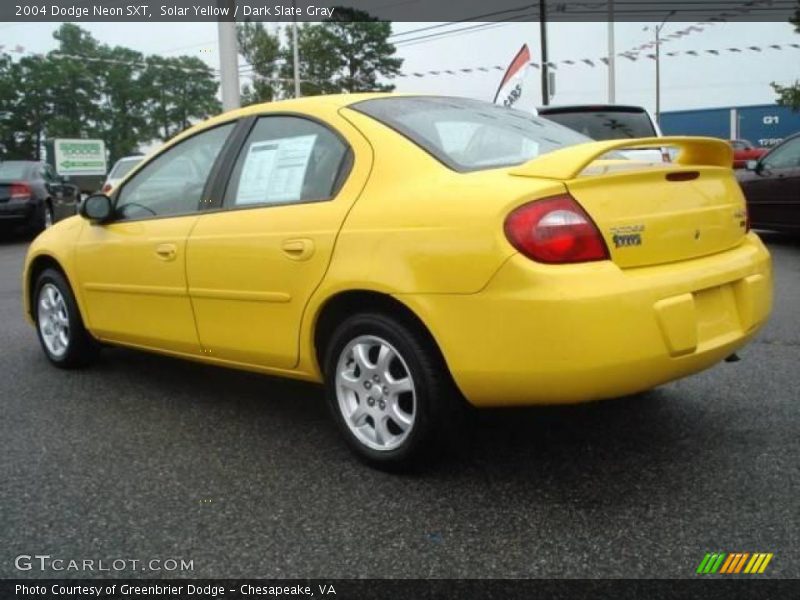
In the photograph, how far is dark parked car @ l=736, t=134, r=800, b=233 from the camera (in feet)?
29.8

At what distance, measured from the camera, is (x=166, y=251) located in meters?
3.67

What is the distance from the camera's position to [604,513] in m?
2.54

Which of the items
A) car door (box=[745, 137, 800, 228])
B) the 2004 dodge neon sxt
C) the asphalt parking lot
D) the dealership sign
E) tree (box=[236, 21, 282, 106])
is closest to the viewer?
the asphalt parking lot

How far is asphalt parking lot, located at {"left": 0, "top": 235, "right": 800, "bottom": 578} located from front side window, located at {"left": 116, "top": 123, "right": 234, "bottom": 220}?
0.97 metres

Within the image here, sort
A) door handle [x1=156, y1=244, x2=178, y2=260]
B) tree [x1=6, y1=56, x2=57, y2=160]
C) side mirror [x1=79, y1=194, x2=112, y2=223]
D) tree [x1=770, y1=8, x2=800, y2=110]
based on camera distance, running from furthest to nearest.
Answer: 1. tree [x1=6, y1=56, x2=57, y2=160]
2. tree [x1=770, y1=8, x2=800, y2=110]
3. side mirror [x1=79, y1=194, x2=112, y2=223]
4. door handle [x1=156, y1=244, x2=178, y2=260]

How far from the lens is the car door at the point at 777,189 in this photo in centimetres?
906

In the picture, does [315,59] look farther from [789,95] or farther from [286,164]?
[286,164]

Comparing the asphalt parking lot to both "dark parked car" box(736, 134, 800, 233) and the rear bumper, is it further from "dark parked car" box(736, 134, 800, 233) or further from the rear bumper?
"dark parked car" box(736, 134, 800, 233)

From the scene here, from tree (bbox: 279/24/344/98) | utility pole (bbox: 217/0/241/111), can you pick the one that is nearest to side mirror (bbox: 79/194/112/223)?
utility pole (bbox: 217/0/241/111)

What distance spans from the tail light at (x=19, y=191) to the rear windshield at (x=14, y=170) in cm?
33

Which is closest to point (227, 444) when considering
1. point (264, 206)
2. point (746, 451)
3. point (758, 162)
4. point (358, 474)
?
point (358, 474)

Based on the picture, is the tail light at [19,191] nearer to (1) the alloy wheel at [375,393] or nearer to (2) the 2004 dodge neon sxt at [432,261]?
(2) the 2004 dodge neon sxt at [432,261]
